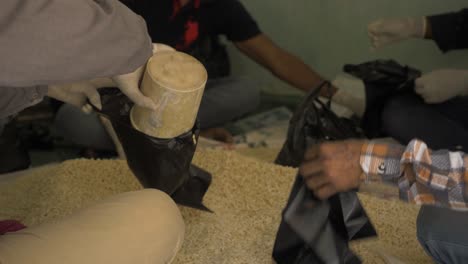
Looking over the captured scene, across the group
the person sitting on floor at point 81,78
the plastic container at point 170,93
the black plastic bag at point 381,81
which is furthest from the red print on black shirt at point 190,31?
the person sitting on floor at point 81,78

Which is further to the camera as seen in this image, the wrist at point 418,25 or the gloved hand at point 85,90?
the wrist at point 418,25

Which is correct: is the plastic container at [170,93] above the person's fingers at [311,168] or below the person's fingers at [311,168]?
below

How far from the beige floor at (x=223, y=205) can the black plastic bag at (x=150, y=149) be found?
17 centimetres

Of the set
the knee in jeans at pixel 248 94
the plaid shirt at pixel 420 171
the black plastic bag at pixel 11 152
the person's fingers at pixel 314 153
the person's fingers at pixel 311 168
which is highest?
the plaid shirt at pixel 420 171

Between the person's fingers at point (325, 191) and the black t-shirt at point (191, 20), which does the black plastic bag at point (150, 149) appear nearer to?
the person's fingers at point (325, 191)

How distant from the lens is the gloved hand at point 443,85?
1735mm

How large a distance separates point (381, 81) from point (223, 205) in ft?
2.27

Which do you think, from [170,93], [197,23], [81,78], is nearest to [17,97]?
[81,78]

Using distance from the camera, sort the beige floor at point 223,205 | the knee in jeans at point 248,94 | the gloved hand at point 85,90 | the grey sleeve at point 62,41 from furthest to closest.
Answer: the knee in jeans at point 248,94 → the beige floor at point 223,205 → the gloved hand at point 85,90 → the grey sleeve at point 62,41

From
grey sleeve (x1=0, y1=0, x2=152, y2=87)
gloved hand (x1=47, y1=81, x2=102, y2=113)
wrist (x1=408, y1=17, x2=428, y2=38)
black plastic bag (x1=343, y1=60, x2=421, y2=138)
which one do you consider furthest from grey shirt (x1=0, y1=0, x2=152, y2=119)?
wrist (x1=408, y1=17, x2=428, y2=38)

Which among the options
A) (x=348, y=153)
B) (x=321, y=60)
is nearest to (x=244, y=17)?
(x=321, y=60)

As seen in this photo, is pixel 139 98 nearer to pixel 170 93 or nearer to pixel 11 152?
pixel 170 93

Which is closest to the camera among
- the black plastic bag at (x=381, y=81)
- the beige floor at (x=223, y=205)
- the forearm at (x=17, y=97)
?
the forearm at (x=17, y=97)

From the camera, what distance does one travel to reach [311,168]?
998mm
